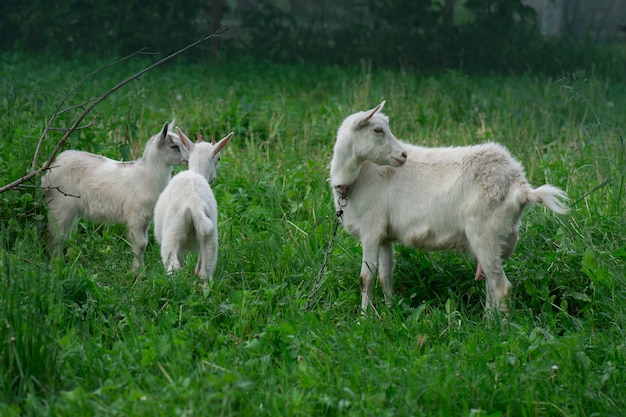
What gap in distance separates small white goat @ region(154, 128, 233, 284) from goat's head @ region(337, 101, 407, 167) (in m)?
1.08

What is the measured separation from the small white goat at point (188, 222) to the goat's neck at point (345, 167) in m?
0.90

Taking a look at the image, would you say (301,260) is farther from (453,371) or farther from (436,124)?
(436,124)

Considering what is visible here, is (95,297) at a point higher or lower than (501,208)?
lower

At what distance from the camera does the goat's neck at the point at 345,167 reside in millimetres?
5719

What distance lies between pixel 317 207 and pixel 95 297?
2.40 metres

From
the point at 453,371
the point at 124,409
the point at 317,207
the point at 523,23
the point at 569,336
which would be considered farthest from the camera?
the point at 523,23

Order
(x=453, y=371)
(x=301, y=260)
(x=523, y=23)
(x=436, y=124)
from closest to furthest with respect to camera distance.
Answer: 1. (x=453, y=371)
2. (x=301, y=260)
3. (x=436, y=124)
4. (x=523, y=23)

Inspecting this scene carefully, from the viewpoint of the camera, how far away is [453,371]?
4.41 m

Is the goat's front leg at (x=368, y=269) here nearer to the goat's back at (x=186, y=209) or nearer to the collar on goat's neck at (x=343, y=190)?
the collar on goat's neck at (x=343, y=190)

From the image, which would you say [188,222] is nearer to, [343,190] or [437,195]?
[343,190]

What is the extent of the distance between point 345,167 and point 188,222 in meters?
1.12

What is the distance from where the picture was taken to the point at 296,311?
529 cm

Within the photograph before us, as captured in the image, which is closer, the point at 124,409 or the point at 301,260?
the point at 124,409

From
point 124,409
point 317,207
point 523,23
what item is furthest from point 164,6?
point 124,409
